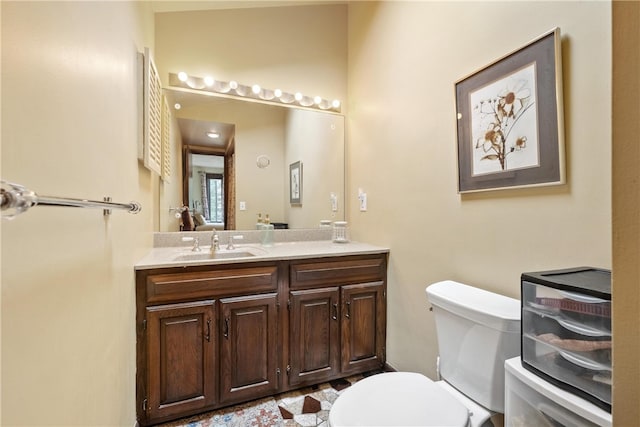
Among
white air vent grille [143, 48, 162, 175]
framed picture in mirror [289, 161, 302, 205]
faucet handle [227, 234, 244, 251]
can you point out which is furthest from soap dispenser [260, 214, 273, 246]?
white air vent grille [143, 48, 162, 175]

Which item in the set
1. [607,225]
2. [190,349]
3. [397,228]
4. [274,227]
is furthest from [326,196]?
[607,225]

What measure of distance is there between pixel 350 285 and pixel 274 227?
853 millimetres

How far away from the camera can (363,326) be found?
196 cm

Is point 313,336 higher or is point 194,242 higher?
point 194,242

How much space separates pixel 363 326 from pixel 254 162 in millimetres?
1512

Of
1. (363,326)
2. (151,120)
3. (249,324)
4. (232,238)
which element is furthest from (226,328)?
(151,120)

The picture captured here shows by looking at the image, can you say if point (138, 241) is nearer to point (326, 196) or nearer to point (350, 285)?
point (350, 285)

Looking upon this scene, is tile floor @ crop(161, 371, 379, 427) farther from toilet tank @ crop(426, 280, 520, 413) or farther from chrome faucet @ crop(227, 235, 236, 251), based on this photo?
chrome faucet @ crop(227, 235, 236, 251)

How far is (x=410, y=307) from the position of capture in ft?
5.87

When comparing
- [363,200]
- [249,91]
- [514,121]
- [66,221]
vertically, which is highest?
[249,91]

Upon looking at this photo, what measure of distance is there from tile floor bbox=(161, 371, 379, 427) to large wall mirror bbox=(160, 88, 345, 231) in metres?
1.20

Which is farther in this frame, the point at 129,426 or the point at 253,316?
the point at 253,316

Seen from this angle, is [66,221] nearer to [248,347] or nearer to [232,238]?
[248,347]

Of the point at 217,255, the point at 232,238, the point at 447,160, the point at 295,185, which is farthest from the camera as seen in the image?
the point at 295,185
